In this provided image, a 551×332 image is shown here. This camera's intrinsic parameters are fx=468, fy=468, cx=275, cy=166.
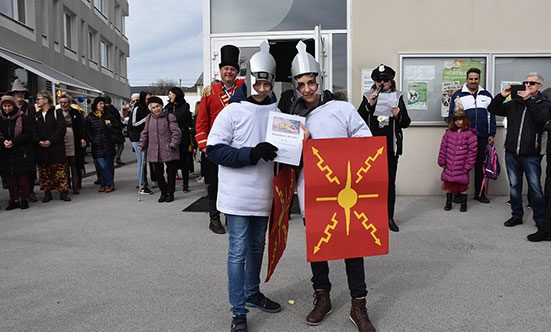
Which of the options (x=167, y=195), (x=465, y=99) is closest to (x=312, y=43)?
(x=465, y=99)

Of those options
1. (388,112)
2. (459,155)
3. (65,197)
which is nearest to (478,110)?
(459,155)

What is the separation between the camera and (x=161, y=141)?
26.4ft

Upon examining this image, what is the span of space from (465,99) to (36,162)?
7353 millimetres

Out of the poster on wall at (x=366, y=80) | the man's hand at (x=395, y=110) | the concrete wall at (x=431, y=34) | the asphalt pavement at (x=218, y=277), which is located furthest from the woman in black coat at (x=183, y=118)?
the man's hand at (x=395, y=110)

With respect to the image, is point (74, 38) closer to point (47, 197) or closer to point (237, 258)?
point (47, 197)

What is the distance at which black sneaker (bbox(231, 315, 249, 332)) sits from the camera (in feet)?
10.4

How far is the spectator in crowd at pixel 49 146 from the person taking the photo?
319 inches

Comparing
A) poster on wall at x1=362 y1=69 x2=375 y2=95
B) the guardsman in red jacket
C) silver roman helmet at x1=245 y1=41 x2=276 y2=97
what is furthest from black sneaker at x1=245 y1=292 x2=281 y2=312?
poster on wall at x1=362 y1=69 x2=375 y2=95

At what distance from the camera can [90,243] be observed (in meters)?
5.52

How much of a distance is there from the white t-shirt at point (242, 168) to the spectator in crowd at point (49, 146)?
237 inches

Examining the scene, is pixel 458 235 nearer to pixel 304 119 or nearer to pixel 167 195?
pixel 304 119

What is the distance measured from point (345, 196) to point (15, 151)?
6.53m

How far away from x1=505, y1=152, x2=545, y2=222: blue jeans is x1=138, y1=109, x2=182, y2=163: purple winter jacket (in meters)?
5.15

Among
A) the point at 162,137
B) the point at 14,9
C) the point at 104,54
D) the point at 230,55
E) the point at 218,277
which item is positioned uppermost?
the point at 104,54
